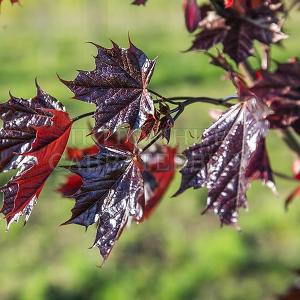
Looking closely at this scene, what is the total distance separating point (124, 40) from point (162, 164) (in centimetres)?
1349

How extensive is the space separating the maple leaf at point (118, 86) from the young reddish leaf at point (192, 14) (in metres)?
0.38

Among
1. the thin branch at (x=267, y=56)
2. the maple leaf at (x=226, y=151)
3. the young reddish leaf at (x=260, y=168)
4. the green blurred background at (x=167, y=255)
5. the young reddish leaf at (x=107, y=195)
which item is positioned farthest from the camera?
the green blurred background at (x=167, y=255)

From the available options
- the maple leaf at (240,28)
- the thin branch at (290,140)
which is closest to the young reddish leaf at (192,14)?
the maple leaf at (240,28)

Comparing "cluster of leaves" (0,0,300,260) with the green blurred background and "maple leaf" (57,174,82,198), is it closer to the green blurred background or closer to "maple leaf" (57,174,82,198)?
"maple leaf" (57,174,82,198)

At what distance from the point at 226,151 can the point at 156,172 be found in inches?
18.7

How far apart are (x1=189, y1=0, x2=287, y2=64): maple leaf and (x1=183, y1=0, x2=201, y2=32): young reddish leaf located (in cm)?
3

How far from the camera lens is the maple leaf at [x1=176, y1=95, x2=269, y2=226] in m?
0.95

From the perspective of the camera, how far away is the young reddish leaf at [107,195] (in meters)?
0.84

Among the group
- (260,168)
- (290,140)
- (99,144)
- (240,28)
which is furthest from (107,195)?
(290,140)

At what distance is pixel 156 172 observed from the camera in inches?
56.1

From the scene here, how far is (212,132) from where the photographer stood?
953 millimetres

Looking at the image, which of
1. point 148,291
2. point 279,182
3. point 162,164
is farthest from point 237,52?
point 279,182

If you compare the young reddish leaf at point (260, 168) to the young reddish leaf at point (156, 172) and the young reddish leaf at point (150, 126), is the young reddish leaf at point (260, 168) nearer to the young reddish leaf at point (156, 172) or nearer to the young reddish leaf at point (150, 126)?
the young reddish leaf at point (156, 172)

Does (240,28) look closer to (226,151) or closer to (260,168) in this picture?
(260,168)
